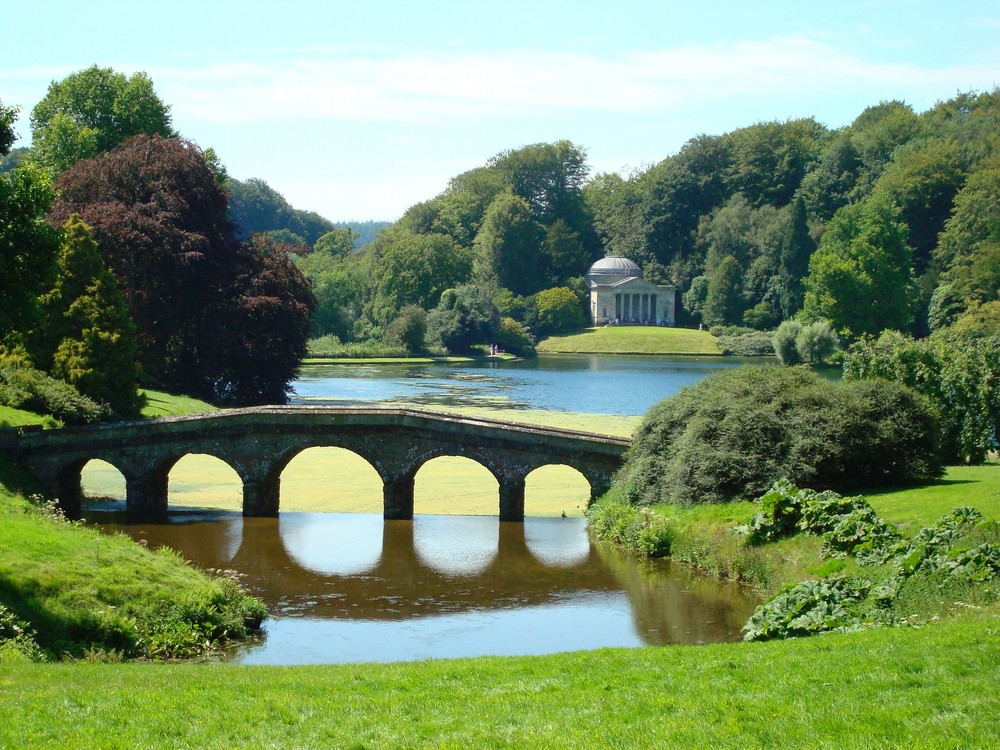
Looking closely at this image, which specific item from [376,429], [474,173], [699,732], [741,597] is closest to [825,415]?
[741,597]

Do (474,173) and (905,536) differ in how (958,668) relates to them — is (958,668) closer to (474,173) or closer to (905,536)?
(905,536)

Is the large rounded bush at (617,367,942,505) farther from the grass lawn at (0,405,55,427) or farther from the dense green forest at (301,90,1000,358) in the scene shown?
the dense green forest at (301,90,1000,358)

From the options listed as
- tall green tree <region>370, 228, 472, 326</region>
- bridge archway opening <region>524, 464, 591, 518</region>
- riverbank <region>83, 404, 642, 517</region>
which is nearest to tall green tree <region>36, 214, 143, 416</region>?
riverbank <region>83, 404, 642, 517</region>

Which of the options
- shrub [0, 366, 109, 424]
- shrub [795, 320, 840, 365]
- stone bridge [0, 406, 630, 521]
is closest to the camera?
stone bridge [0, 406, 630, 521]

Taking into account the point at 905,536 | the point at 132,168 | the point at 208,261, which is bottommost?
the point at 905,536

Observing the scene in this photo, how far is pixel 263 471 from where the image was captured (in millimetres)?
36188

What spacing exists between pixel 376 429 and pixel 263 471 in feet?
11.5

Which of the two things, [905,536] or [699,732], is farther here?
[905,536]

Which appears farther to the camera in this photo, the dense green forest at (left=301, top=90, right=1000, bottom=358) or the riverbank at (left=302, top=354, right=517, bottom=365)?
the riverbank at (left=302, top=354, right=517, bottom=365)

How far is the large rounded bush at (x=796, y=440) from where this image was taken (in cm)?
2922

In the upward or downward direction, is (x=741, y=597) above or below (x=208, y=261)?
below

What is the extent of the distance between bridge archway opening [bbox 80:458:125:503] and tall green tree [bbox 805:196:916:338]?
66551 mm

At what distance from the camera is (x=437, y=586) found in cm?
2823

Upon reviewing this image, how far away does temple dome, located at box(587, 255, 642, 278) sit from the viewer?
480ft
